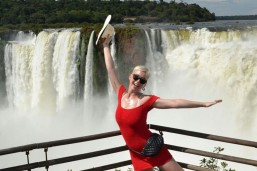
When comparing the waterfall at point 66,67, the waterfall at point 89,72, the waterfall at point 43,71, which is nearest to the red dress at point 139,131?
the waterfall at point 89,72

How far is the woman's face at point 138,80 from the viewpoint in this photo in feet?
11.1

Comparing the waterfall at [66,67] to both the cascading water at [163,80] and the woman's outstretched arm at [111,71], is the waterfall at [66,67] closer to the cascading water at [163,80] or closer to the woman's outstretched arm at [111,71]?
the cascading water at [163,80]

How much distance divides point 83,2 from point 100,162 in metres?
61.5

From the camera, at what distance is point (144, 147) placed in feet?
11.2

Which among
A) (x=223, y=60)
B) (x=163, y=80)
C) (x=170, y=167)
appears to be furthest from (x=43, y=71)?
(x=170, y=167)

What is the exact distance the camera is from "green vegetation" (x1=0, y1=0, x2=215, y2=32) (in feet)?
178

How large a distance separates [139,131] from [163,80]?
15.9 metres

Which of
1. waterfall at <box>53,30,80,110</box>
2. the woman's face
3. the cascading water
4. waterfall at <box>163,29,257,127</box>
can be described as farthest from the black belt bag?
waterfall at <box>53,30,80,110</box>

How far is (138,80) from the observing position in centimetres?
341

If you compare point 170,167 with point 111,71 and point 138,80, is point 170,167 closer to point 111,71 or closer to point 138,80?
point 138,80

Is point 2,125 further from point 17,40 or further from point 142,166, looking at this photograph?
point 142,166

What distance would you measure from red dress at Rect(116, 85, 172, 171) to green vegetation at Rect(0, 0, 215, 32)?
1860 inches

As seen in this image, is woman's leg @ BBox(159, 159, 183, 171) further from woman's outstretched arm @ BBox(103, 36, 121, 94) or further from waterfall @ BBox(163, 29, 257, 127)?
waterfall @ BBox(163, 29, 257, 127)

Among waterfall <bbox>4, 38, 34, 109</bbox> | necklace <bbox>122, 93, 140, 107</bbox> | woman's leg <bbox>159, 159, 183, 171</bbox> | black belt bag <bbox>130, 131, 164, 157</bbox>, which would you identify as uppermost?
necklace <bbox>122, 93, 140, 107</bbox>
